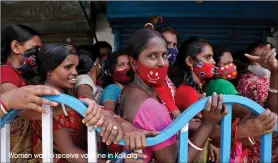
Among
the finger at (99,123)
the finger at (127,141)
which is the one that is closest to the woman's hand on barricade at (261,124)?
the finger at (127,141)

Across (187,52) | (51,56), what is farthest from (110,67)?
(51,56)

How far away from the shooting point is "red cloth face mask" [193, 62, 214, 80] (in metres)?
2.57

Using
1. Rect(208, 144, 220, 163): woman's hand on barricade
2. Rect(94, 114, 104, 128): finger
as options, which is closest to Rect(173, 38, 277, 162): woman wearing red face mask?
Rect(208, 144, 220, 163): woman's hand on barricade

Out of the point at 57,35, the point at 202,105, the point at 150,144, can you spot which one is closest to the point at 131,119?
the point at 150,144

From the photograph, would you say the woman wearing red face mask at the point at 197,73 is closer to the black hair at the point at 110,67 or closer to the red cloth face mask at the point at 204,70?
the red cloth face mask at the point at 204,70

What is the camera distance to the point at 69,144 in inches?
73.2

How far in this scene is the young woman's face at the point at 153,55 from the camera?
5.97ft

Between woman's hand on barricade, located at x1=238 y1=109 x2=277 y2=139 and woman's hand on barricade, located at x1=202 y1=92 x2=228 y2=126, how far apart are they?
0.17 meters

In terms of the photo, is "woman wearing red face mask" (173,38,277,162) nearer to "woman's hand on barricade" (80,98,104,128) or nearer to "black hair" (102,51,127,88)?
"black hair" (102,51,127,88)

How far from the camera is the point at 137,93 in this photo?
5.98ft

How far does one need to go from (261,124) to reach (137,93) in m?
0.64

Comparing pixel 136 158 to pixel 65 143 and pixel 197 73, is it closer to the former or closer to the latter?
pixel 65 143

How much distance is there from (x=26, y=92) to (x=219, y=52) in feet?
6.35

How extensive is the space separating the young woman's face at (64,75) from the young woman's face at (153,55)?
0.59 metres
